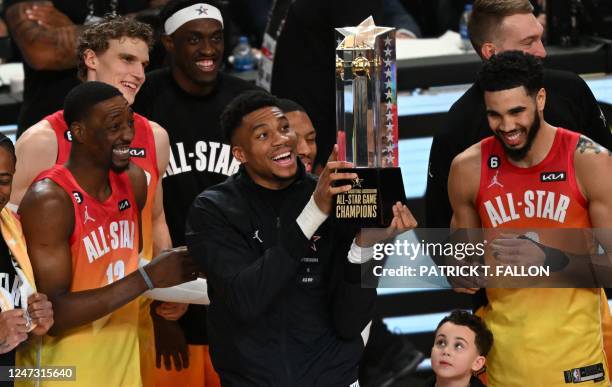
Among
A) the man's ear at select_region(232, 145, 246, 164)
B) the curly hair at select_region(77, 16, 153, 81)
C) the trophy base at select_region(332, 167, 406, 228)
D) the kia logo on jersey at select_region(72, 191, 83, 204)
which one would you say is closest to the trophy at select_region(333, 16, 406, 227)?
the trophy base at select_region(332, 167, 406, 228)

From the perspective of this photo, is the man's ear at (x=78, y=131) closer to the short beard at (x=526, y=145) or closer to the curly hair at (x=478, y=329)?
the short beard at (x=526, y=145)

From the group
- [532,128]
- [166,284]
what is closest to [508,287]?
[532,128]

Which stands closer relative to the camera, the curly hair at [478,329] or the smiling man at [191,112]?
the curly hair at [478,329]

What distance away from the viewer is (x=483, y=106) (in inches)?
184

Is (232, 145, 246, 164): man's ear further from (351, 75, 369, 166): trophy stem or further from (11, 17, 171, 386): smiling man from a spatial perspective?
(11, 17, 171, 386): smiling man

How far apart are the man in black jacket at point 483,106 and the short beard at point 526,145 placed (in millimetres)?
450

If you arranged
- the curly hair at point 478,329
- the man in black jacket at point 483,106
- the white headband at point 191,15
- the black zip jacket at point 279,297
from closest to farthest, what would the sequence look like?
1. the black zip jacket at point 279,297
2. the curly hair at point 478,329
3. the man in black jacket at point 483,106
4. the white headband at point 191,15

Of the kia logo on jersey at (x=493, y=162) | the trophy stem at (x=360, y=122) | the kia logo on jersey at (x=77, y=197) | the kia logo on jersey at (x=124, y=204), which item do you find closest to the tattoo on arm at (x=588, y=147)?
the kia logo on jersey at (x=493, y=162)

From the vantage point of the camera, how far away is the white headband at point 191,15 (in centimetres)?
529

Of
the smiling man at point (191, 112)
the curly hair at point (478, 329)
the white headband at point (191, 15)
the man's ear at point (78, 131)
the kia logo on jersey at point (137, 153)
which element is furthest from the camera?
the white headband at point (191, 15)

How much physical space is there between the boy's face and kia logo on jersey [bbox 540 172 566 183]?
24.1 inches

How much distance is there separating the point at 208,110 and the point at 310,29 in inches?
26.9

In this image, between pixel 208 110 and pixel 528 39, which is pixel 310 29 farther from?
pixel 528 39

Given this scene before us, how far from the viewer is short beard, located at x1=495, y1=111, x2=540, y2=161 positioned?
4.11 metres
